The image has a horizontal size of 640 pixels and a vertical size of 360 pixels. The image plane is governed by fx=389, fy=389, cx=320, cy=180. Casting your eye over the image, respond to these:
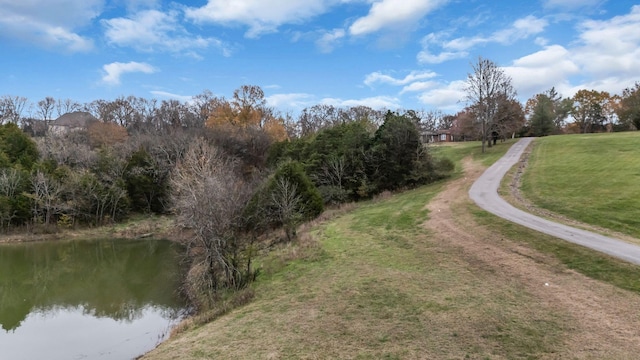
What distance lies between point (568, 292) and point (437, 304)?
3.61 meters

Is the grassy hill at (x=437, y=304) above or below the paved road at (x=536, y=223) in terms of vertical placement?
below

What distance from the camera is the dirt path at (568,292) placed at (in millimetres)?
8188

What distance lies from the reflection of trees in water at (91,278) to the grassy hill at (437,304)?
6725 mm

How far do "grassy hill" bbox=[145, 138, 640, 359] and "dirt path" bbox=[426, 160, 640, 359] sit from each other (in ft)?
0.11

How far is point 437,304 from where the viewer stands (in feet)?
36.7

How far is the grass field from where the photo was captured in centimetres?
1764

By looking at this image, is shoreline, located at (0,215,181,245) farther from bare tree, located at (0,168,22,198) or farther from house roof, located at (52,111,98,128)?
house roof, located at (52,111,98,128)

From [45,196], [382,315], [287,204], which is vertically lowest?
[382,315]

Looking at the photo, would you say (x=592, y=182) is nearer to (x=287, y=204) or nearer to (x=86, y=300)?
(x=287, y=204)

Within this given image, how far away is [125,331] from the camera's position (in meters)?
16.0

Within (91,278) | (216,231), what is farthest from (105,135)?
(216,231)

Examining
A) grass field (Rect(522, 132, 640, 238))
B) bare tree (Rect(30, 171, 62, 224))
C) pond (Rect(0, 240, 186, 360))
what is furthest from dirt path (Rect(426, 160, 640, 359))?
bare tree (Rect(30, 171, 62, 224))

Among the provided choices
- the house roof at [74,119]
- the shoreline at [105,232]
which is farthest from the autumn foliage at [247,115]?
the house roof at [74,119]

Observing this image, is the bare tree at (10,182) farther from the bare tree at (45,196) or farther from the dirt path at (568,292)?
the dirt path at (568,292)
